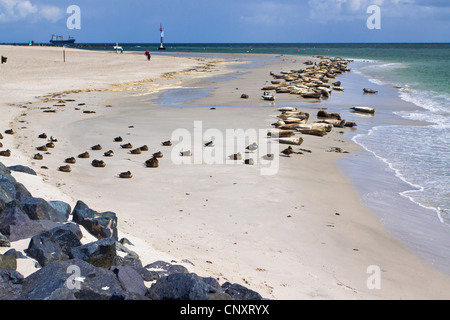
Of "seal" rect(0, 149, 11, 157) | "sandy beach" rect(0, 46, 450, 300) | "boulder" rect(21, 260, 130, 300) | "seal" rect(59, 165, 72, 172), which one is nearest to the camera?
"boulder" rect(21, 260, 130, 300)

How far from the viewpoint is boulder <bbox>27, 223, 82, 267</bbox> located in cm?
432

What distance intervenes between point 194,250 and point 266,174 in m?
A: 3.70

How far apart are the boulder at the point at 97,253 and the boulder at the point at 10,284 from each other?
550 millimetres

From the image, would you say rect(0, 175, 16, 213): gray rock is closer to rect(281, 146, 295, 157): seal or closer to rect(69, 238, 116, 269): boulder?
rect(69, 238, 116, 269): boulder

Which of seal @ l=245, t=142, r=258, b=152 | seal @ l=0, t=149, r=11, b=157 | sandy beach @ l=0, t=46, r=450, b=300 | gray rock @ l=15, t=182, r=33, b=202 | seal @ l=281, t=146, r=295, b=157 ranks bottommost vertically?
sandy beach @ l=0, t=46, r=450, b=300

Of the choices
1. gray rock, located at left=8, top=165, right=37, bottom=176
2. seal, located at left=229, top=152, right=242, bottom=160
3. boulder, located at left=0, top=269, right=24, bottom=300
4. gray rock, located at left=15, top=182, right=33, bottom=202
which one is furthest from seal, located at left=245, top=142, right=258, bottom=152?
boulder, located at left=0, top=269, right=24, bottom=300

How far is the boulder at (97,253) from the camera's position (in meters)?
4.28

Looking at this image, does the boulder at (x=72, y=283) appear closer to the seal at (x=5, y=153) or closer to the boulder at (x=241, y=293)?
the boulder at (x=241, y=293)

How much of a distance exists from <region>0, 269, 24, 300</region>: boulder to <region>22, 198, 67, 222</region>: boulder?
1.37m

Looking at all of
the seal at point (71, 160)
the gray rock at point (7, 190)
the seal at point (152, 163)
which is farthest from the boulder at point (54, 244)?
the seal at point (71, 160)

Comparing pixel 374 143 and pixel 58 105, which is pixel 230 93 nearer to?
pixel 58 105

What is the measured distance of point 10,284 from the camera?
376 centimetres

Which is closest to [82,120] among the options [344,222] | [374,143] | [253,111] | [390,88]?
[253,111]

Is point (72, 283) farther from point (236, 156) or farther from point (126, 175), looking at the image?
point (236, 156)
